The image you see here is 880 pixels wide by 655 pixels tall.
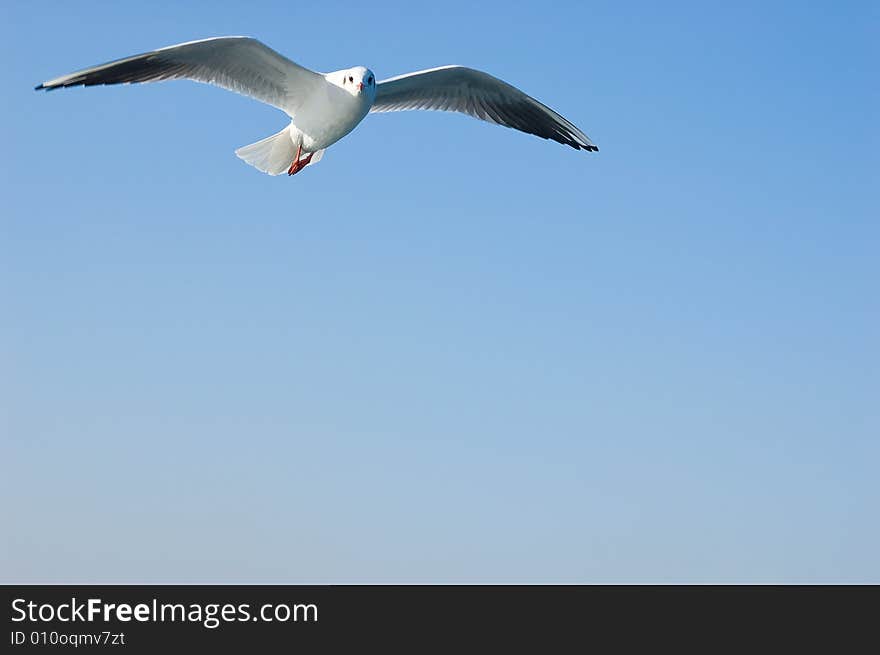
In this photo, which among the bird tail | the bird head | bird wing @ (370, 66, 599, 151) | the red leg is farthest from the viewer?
bird wing @ (370, 66, 599, 151)

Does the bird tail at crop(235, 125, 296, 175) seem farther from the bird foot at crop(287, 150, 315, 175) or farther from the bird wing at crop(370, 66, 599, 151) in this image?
the bird wing at crop(370, 66, 599, 151)

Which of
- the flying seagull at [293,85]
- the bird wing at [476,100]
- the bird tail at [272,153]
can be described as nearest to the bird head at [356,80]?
the flying seagull at [293,85]

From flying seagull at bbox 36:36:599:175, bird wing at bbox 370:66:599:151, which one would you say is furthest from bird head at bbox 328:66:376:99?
bird wing at bbox 370:66:599:151

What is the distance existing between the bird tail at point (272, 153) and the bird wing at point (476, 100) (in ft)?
3.03

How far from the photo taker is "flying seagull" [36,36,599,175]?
7.25 m

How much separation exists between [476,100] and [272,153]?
2.08 metres

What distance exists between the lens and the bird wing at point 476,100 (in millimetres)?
8422

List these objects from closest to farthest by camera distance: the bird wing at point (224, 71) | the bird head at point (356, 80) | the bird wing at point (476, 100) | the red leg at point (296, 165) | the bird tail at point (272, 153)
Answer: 1. the bird wing at point (224, 71)
2. the bird head at point (356, 80)
3. the red leg at point (296, 165)
4. the bird tail at point (272, 153)
5. the bird wing at point (476, 100)

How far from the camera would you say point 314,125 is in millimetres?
7680

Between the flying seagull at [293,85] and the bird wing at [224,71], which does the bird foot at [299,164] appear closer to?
the flying seagull at [293,85]
